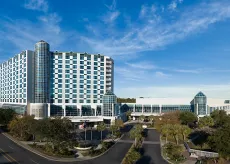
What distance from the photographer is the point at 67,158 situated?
1845 inches

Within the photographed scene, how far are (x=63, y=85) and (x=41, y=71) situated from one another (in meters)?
14.3

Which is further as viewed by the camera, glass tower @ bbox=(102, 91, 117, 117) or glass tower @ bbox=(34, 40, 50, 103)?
glass tower @ bbox=(102, 91, 117, 117)

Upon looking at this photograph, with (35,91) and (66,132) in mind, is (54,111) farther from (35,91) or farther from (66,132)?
(66,132)

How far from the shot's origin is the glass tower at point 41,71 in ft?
330

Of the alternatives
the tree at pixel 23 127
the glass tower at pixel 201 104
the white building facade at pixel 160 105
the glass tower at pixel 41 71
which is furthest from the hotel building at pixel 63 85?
the glass tower at pixel 201 104

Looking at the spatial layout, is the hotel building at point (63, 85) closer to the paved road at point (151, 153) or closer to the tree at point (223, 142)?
the paved road at point (151, 153)

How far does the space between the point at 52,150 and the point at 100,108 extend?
64.0 metres

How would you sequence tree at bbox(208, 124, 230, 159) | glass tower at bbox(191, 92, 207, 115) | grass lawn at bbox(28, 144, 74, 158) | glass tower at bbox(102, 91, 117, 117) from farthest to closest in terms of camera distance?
glass tower at bbox(191, 92, 207, 115) < glass tower at bbox(102, 91, 117, 117) < grass lawn at bbox(28, 144, 74, 158) < tree at bbox(208, 124, 230, 159)

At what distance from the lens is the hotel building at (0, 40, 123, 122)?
101 m

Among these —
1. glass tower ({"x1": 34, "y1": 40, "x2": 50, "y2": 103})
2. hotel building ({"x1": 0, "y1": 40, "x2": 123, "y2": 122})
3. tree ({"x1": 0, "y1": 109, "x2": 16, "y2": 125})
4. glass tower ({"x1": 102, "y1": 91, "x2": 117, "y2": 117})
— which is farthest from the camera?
glass tower ({"x1": 102, "y1": 91, "x2": 117, "y2": 117})

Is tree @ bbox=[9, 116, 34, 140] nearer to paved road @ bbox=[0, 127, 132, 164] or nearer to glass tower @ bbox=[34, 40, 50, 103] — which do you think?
paved road @ bbox=[0, 127, 132, 164]

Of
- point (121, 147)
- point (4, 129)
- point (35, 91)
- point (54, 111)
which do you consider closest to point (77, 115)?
point (54, 111)

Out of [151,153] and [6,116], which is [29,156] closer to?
[151,153]

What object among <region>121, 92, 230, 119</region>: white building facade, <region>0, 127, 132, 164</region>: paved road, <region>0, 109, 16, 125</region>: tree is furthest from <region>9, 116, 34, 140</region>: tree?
<region>121, 92, 230, 119</region>: white building facade
